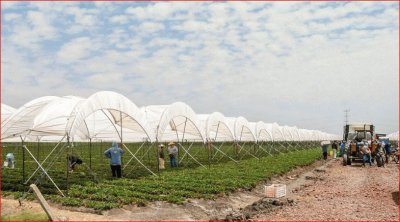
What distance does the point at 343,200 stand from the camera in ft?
43.3

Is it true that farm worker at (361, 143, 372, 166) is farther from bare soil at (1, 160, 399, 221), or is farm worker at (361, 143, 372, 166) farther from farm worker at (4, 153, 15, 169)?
farm worker at (4, 153, 15, 169)

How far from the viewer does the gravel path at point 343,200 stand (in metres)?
10.8

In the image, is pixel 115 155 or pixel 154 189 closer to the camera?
pixel 154 189

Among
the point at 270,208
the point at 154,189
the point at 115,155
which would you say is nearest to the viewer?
the point at 270,208

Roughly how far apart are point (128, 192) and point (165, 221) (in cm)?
313

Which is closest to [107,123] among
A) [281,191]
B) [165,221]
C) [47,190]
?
[47,190]

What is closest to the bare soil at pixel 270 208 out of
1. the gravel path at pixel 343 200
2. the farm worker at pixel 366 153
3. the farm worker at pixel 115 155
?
the gravel path at pixel 343 200

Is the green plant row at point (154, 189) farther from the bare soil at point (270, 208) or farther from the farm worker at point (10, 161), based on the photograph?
the farm worker at point (10, 161)

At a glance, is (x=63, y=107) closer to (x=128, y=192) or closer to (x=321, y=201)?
(x=128, y=192)

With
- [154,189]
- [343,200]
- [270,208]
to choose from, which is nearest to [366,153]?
[343,200]

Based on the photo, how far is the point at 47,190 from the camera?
1341 cm

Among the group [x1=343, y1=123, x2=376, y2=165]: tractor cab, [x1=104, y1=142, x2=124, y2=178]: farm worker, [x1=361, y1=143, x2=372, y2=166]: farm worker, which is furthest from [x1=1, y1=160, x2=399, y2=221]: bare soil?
[x1=343, y1=123, x2=376, y2=165]: tractor cab

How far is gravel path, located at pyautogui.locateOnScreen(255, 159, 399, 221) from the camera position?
10766 millimetres

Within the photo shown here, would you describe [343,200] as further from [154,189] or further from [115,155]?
[115,155]
